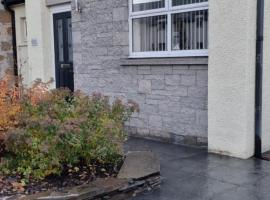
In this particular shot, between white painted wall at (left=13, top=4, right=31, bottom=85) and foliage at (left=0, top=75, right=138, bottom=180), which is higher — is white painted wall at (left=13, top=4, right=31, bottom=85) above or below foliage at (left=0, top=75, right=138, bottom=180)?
above

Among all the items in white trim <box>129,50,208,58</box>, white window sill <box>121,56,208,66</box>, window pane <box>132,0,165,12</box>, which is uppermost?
window pane <box>132,0,165,12</box>

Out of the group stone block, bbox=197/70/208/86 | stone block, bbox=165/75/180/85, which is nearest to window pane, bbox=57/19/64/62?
stone block, bbox=165/75/180/85

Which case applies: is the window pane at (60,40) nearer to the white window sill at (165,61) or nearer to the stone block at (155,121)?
the white window sill at (165,61)

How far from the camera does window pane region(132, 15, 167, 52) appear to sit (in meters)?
6.62

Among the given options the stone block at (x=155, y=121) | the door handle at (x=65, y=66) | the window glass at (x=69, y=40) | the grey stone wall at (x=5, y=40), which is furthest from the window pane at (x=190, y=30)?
the grey stone wall at (x=5, y=40)

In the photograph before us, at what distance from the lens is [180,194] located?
4141 millimetres

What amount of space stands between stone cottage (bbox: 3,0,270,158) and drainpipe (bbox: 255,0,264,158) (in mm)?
13

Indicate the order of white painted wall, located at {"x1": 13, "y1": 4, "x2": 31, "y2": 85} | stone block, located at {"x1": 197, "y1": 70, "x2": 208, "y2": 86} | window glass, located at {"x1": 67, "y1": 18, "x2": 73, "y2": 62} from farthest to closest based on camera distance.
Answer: white painted wall, located at {"x1": 13, "y1": 4, "x2": 31, "y2": 85} → window glass, located at {"x1": 67, "y1": 18, "x2": 73, "y2": 62} → stone block, located at {"x1": 197, "y1": 70, "x2": 208, "y2": 86}

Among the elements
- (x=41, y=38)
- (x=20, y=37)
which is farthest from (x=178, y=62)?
(x=20, y=37)

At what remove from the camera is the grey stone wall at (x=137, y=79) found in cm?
→ 613

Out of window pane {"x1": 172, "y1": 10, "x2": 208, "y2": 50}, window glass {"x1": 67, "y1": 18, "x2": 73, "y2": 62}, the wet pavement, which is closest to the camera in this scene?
the wet pavement

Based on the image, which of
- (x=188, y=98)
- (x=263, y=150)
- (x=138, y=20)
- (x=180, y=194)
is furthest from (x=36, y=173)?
(x=138, y=20)

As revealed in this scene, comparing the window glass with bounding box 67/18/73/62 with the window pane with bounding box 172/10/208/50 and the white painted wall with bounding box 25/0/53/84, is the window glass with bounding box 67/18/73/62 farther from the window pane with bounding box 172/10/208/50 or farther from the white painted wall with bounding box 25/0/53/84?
the window pane with bounding box 172/10/208/50

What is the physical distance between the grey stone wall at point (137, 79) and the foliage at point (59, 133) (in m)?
1.37
